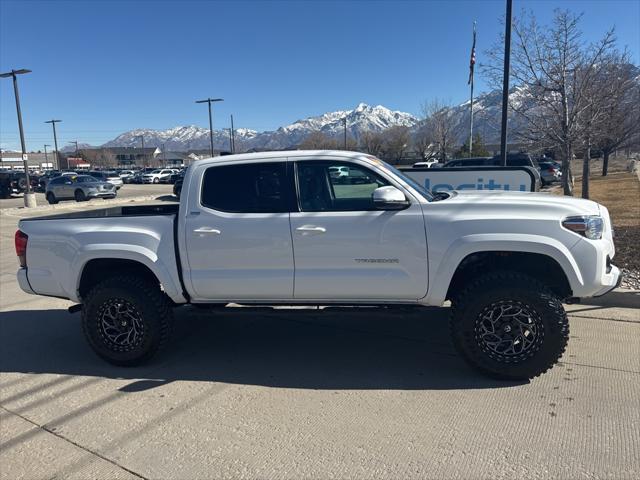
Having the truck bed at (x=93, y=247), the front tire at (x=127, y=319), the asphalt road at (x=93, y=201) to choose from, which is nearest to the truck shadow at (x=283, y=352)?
the front tire at (x=127, y=319)

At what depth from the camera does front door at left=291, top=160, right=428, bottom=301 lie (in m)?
3.94

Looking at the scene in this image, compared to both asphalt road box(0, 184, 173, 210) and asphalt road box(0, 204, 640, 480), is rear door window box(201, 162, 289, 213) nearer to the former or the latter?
asphalt road box(0, 204, 640, 480)

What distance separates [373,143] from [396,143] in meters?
4.33

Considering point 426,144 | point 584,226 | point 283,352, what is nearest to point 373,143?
point 426,144

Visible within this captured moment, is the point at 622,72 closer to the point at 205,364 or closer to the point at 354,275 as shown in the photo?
the point at 354,275

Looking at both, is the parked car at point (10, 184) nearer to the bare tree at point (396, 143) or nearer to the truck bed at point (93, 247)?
the truck bed at point (93, 247)

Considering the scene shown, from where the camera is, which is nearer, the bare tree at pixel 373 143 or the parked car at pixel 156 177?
the parked car at pixel 156 177

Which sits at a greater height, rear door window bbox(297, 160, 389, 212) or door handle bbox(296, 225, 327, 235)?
rear door window bbox(297, 160, 389, 212)

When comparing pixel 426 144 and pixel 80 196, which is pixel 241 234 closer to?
pixel 80 196

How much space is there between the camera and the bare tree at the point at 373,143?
71.1 metres

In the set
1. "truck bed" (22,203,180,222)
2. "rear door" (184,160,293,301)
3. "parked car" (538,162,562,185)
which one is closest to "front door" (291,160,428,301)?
"rear door" (184,160,293,301)

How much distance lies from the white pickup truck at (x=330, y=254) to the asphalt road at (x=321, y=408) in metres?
0.29

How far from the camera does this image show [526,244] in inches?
148

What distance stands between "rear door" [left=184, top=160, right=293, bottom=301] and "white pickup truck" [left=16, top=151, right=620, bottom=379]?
10mm
